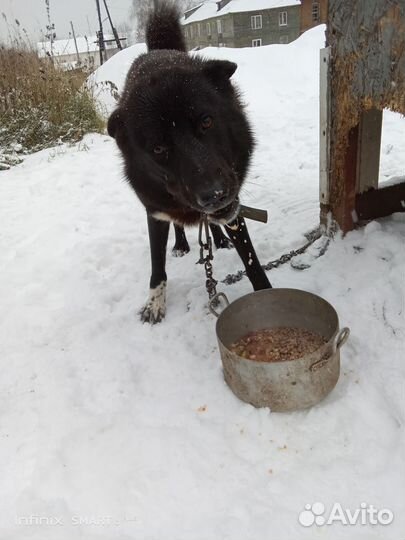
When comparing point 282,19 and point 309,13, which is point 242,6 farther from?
point 309,13

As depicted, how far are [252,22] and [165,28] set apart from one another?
120 feet

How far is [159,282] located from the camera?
2260 mm

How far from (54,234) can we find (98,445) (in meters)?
2.07

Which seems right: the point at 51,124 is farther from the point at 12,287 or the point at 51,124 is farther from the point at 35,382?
the point at 35,382

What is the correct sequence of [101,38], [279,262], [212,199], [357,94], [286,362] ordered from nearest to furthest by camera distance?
1. [286,362]
2. [212,199]
3. [357,94]
4. [279,262]
5. [101,38]

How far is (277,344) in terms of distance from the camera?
1.77 m

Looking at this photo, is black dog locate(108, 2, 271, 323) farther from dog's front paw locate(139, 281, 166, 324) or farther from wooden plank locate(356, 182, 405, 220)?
wooden plank locate(356, 182, 405, 220)

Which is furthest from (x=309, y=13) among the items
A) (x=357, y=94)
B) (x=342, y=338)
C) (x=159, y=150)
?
(x=342, y=338)

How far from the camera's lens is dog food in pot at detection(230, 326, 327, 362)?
170 cm

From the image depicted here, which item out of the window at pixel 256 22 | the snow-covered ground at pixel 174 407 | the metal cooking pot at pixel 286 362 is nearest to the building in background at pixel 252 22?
the window at pixel 256 22

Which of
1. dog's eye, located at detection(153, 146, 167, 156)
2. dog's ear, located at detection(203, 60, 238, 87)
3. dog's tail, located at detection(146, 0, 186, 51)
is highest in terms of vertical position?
dog's tail, located at detection(146, 0, 186, 51)

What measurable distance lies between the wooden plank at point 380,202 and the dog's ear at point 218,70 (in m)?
1.03

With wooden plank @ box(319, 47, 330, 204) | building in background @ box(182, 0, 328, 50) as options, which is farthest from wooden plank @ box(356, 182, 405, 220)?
building in background @ box(182, 0, 328, 50)

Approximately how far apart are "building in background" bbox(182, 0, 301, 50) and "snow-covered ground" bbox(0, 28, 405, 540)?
114ft
